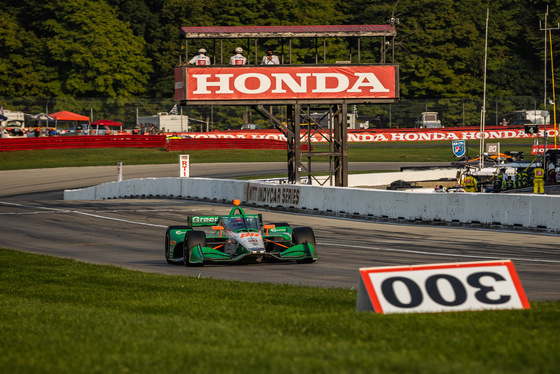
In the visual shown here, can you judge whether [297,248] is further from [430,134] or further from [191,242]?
[430,134]

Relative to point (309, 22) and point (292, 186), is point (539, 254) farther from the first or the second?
point (309, 22)

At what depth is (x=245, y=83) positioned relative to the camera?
102ft

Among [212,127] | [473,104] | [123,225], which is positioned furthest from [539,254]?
[473,104]

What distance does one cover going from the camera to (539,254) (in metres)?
16.3

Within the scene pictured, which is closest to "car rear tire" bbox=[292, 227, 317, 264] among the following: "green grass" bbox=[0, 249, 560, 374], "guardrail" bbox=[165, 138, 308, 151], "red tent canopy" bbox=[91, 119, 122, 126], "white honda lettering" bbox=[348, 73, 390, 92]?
"green grass" bbox=[0, 249, 560, 374]

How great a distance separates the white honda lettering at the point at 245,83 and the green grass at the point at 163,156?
23289mm

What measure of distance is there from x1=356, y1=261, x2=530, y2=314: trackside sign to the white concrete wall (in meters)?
12.3

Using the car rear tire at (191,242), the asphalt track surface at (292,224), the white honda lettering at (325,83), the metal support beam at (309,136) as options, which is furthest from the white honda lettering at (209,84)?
the car rear tire at (191,242)

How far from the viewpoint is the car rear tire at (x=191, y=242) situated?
51.2ft

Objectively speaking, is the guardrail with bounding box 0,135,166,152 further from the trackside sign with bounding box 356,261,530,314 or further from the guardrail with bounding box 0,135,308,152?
the trackside sign with bounding box 356,261,530,314

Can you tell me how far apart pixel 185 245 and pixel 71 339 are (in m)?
8.22

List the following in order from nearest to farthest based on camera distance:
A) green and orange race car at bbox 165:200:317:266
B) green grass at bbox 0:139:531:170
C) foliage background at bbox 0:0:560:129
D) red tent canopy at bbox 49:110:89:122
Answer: green and orange race car at bbox 165:200:317:266 < green grass at bbox 0:139:531:170 < red tent canopy at bbox 49:110:89:122 < foliage background at bbox 0:0:560:129

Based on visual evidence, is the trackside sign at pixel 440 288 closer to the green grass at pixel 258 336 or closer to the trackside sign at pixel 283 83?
the green grass at pixel 258 336

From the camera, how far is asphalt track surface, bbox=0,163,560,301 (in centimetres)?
1436
